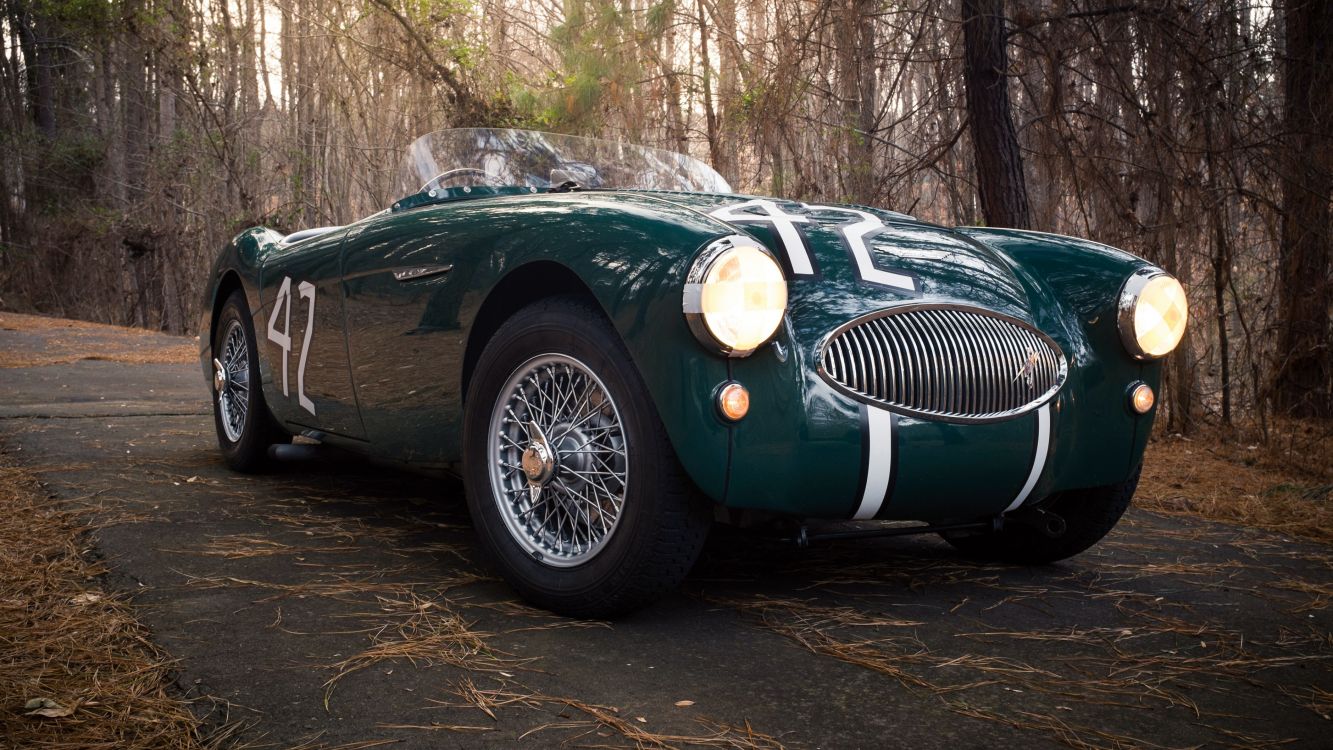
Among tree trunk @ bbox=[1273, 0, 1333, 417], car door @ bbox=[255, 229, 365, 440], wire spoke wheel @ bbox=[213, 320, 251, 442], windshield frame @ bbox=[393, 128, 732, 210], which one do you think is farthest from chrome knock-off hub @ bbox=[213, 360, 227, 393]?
tree trunk @ bbox=[1273, 0, 1333, 417]

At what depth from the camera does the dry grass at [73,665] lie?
5.69 ft

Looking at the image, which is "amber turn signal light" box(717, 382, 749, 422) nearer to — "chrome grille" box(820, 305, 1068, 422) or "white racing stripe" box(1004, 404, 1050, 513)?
"chrome grille" box(820, 305, 1068, 422)

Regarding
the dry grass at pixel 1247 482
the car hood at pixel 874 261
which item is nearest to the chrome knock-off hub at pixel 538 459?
the car hood at pixel 874 261

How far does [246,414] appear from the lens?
4.27m

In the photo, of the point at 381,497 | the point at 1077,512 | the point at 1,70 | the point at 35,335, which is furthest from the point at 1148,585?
the point at 1,70

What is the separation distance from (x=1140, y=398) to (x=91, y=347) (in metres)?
10.5

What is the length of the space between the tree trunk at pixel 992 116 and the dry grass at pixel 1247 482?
1491 mm

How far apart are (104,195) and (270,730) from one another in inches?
900

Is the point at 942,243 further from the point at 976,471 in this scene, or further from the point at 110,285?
the point at 110,285

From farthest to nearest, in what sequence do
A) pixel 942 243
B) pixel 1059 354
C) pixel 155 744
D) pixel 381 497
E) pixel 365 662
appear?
pixel 381 497 < pixel 942 243 < pixel 1059 354 < pixel 365 662 < pixel 155 744

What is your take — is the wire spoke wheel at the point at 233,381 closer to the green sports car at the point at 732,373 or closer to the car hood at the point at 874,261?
the green sports car at the point at 732,373

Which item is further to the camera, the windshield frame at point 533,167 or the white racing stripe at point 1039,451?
the windshield frame at point 533,167

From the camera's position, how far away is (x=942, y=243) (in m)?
2.85

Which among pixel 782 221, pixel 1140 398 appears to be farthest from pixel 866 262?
pixel 1140 398
